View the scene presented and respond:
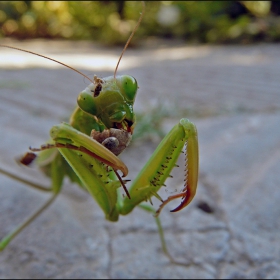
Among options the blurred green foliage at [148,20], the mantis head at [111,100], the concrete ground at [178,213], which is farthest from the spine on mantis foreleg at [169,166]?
the blurred green foliage at [148,20]

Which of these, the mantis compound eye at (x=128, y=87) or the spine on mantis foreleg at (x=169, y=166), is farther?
the mantis compound eye at (x=128, y=87)

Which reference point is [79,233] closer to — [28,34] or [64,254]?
[64,254]

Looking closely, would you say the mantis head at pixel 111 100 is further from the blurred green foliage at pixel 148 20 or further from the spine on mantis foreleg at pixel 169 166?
the blurred green foliage at pixel 148 20

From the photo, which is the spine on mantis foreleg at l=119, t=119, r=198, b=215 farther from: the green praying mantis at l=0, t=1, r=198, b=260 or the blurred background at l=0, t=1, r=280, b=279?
the blurred background at l=0, t=1, r=280, b=279

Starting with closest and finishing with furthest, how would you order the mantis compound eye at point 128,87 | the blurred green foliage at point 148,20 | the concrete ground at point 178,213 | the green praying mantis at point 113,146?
the green praying mantis at point 113,146 → the mantis compound eye at point 128,87 → the concrete ground at point 178,213 → the blurred green foliage at point 148,20

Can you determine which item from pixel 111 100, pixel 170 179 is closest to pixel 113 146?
pixel 111 100

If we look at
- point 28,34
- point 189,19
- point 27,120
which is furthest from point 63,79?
point 28,34

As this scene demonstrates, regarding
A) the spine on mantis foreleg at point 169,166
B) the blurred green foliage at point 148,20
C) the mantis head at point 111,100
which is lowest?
the blurred green foliage at point 148,20
